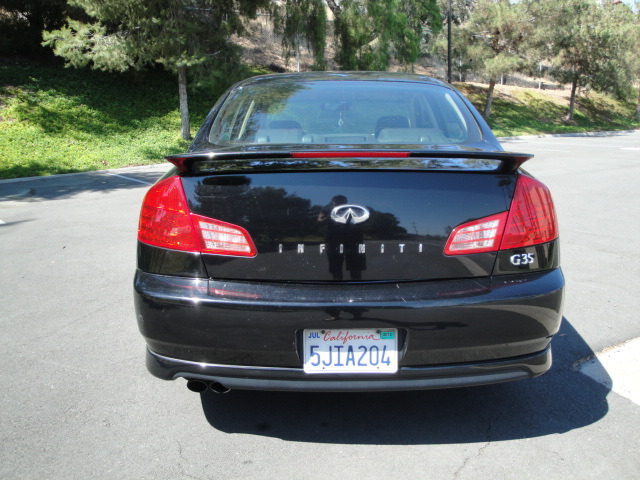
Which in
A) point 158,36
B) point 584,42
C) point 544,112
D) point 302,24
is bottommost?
point 544,112

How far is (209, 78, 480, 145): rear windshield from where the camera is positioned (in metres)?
2.97

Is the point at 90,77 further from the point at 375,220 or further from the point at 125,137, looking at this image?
the point at 375,220

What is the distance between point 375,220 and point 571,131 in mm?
35248

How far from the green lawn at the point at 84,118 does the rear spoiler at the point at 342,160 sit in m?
12.4

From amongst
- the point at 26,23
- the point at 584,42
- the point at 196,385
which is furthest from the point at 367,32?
the point at 196,385

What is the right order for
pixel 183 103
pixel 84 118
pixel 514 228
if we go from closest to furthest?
1. pixel 514 228
2. pixel 84 118
3. pixel 183 103

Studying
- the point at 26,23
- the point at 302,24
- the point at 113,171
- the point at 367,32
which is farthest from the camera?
the point at 367,32

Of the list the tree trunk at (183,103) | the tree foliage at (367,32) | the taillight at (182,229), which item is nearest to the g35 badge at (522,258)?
the taillight at (182,229)

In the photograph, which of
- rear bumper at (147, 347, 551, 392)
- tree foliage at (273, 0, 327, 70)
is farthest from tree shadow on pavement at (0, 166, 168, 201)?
tree foliage at (273, 0, 327, 70)

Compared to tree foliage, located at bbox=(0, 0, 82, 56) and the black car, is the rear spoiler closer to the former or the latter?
the black car

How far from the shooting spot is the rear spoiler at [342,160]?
7.50 ft

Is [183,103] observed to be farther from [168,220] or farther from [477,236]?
[477,236]

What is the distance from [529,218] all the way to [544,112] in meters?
38.7

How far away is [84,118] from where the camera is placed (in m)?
18.3
